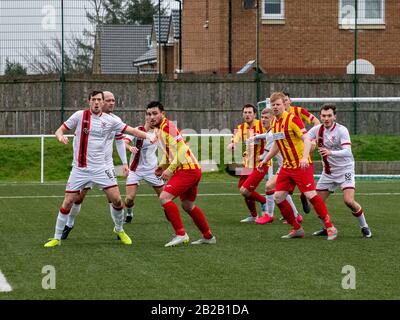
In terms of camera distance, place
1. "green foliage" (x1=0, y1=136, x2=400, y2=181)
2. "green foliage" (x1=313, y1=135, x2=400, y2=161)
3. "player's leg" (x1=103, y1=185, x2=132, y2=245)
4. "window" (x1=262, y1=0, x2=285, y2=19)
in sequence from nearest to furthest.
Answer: "player's leg" (x1=103, y1=185, x2=132, y2=245)
"green foliage" (x1=0, y1=136, x2=400, y2=181)
"green foliage" (x1=313, y1=135, x2=400, y2=161)
"window" (x1=262, y1=0, x2=285, y2=19)

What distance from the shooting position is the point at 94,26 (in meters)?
31.4

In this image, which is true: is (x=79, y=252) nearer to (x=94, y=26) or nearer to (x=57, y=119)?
(x=57, y=119)

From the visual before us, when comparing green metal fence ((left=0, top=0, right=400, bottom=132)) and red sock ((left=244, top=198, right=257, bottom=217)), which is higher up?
green metal fence ((left=0, top=0, right=400, bottom=132))

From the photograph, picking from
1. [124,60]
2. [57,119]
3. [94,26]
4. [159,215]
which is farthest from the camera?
[124,60]

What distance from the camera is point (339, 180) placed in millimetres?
13961

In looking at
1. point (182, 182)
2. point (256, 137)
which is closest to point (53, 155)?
point (256, 137)

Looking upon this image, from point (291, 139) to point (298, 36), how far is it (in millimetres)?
20294

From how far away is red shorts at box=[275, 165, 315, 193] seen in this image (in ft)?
44.7

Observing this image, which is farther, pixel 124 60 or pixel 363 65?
pixel 124 60

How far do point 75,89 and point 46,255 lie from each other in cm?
1791

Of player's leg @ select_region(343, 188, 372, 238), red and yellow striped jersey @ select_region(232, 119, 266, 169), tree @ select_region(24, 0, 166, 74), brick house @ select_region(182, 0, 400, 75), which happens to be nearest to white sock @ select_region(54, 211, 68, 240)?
player's leg @ select_region(343, 188, 372, 238)

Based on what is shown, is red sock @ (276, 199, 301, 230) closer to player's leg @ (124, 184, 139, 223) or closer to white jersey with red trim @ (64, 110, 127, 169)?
white jersey with red trim @ (64, 110, 127, 169)

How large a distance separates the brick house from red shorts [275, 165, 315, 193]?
17.6 meters
